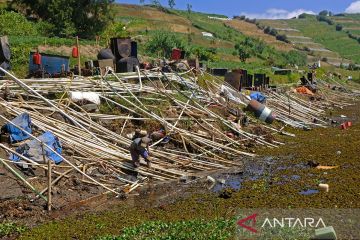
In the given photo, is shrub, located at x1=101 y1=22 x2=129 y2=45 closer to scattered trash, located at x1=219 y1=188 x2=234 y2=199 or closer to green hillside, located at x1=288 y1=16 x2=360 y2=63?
scattered trash, located at x1=219 y1=188 x2=234 y2=199

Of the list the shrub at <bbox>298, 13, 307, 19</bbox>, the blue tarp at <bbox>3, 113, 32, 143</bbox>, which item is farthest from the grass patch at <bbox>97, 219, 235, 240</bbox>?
the shrub at <bbox>298, 13, 307, 19</bbox>

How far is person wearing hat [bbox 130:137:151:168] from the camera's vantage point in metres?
11.4

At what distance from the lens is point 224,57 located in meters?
61.2

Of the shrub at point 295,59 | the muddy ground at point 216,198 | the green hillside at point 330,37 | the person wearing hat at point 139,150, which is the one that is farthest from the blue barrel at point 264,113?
the green hillside at point 330,37

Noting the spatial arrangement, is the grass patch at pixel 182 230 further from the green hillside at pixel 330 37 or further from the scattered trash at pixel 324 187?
the green hillside at pixel 330 37

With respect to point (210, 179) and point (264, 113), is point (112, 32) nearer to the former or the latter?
point (264, 113)

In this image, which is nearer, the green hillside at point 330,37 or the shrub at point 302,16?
the green hillside at point 330,37

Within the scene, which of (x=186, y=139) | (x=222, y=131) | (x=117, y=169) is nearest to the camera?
(x=117, y=169)

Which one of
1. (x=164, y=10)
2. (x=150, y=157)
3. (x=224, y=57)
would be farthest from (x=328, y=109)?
(x=164, y=10)

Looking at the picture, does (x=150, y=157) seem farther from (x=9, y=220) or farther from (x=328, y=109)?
(x=328, y=109)

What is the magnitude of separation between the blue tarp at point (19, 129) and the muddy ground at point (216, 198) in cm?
256

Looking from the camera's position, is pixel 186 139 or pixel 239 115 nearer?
pixel 186 139

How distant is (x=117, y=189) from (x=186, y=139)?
148 inches

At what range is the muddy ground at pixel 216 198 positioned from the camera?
8695 mm
